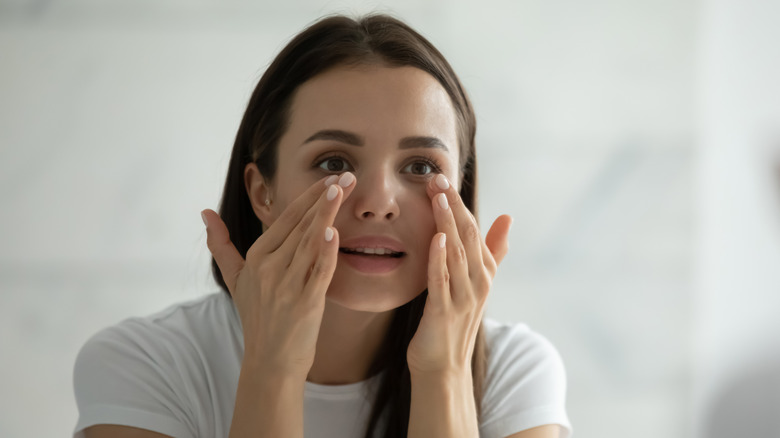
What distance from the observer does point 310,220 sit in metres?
1.02

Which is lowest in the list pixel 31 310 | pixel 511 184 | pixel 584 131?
pixel 31 310

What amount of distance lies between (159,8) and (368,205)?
1.26m

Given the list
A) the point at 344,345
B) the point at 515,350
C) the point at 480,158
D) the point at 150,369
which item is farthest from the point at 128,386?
the point at 480,158

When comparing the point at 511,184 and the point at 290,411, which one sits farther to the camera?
the point at 511,184

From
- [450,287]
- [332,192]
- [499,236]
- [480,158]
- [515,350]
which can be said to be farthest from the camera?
[480,158]

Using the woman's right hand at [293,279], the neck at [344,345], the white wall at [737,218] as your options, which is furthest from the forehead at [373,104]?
the white wall at [737,218]

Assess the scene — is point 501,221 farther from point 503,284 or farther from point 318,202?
point 503,284

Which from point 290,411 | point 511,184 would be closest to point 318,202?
point 290,411

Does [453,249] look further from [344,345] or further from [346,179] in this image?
[344,345]

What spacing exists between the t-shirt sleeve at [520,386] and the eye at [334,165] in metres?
0.47

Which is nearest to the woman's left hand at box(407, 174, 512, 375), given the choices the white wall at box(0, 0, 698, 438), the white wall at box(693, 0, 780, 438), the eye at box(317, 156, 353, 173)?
the eye at box(317, 156, 353, 173)

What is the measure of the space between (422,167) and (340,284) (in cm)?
22

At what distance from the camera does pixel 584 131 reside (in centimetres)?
219

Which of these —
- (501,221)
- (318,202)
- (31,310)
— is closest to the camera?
(318,202)
